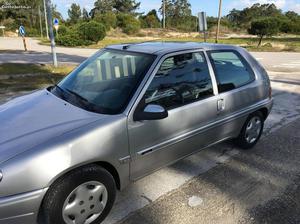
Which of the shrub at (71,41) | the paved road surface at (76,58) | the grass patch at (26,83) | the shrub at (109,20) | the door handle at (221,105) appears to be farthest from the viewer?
the shrub at (109,20)

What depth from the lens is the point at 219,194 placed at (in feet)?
10.8

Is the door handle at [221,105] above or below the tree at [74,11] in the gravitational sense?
below

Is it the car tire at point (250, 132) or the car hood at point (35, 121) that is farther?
the car tire at point (250, 132)

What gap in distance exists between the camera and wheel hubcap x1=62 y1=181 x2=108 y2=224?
249cm

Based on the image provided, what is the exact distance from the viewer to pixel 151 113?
9.00 ft

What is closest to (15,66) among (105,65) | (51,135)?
(105,65)

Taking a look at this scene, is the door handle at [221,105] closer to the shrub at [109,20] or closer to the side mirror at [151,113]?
the side mirror at [151,113]

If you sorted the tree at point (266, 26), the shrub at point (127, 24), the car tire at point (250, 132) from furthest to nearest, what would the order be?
the shrub at point (127, 24) < the tree at point (266, 26) < the car tire at point (250, 132)

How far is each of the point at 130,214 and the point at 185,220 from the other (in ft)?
1.74

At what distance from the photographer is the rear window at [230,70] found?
3676mm

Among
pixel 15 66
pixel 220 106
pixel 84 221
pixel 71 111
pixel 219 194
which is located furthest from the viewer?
pixel 15 66

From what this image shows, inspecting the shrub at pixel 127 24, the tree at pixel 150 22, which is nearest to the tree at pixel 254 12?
the tree at pixel 150 22

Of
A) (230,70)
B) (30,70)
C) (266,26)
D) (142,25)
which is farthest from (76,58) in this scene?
(142,25)

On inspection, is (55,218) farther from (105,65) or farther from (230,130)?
(230,130)
